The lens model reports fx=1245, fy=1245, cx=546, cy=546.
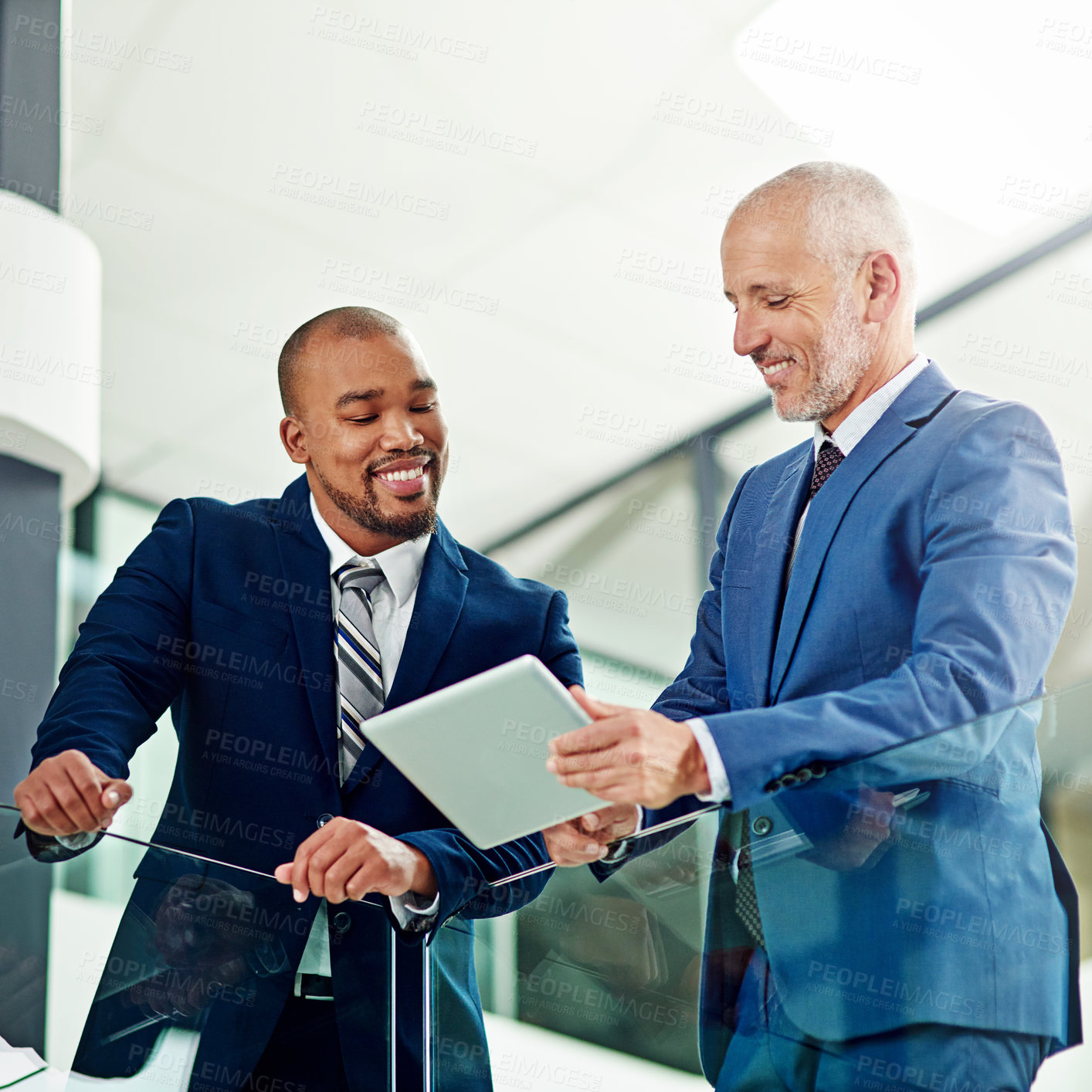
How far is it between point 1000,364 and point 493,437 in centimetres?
288

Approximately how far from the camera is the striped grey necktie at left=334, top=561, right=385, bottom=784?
8.57 feet

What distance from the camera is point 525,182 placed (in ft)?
21.2

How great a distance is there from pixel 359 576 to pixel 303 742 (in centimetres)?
44

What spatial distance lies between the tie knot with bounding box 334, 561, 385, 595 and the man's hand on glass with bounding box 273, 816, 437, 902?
32.4 inches

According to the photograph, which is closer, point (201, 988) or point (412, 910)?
point (201, 988)

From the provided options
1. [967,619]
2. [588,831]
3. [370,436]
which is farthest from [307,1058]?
[370,436]

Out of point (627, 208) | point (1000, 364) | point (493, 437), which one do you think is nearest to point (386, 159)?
point (627, 208)

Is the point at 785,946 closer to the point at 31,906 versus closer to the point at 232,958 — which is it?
the point at 232,958

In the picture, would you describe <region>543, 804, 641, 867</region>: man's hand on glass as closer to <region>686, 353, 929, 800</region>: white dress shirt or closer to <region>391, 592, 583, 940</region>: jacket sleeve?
<region>391, 592, 583, 940</region>: jacket sleeve

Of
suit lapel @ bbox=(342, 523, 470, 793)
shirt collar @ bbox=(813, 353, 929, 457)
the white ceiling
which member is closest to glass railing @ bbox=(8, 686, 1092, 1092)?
suit lapel @ bbox=(342, 523, 470, 793)

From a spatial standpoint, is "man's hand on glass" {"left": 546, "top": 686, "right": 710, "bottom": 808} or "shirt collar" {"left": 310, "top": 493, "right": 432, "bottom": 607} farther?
"shirt collar" {"left": 310, "top": 493, "right": 432, "bottom": 607}

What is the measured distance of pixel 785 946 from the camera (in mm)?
1618

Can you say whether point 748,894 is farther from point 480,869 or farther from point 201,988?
point 201,988

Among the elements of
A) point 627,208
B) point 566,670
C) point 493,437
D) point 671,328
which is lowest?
point 566,670
